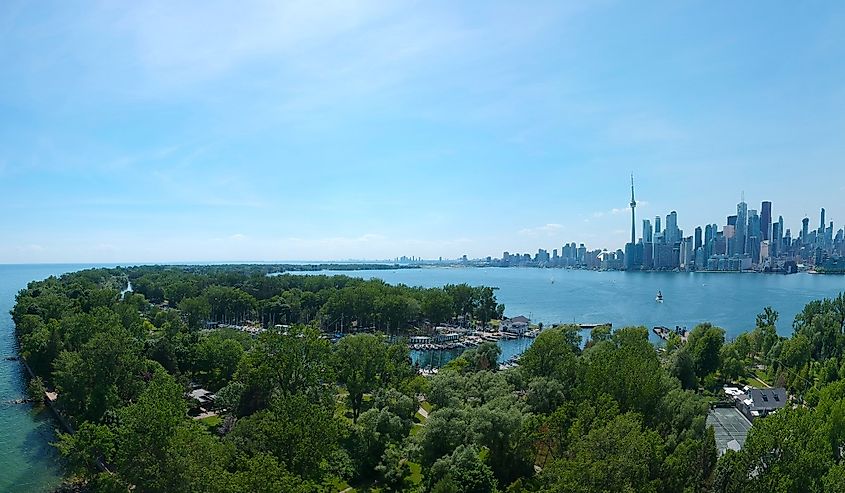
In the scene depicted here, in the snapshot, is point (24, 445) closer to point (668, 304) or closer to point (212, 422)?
point (212, 422)

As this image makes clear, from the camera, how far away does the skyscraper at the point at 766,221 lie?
18312cm

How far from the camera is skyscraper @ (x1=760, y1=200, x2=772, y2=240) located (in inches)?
7210

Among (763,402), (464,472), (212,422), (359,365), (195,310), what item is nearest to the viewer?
(464,472)

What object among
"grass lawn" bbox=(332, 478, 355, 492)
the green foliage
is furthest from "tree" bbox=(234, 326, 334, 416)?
the green foliage

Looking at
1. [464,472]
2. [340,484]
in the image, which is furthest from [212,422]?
[464,472]

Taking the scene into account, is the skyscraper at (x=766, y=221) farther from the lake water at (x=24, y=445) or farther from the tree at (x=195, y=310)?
the lake water at (x=24, y=445)

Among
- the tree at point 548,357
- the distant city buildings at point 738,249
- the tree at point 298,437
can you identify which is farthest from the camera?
the distant city buildings at point 738,249

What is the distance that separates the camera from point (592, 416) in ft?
52.7

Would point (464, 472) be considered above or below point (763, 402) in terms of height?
above

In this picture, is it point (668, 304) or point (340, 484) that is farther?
point (668, 304)

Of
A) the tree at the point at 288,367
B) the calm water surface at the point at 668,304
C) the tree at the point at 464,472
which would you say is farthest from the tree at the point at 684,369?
the tree at the point at 288,367

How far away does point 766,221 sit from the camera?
606 feet

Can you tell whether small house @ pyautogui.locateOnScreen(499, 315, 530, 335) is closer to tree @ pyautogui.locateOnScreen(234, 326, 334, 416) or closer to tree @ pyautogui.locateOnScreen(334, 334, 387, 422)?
tree @ pyautogui.locateOnScreen(334, 334, 387, 422)

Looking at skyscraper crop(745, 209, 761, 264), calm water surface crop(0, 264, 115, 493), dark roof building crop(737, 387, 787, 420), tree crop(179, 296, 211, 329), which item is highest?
skyscraper crop(745, 209, 761, 264)
